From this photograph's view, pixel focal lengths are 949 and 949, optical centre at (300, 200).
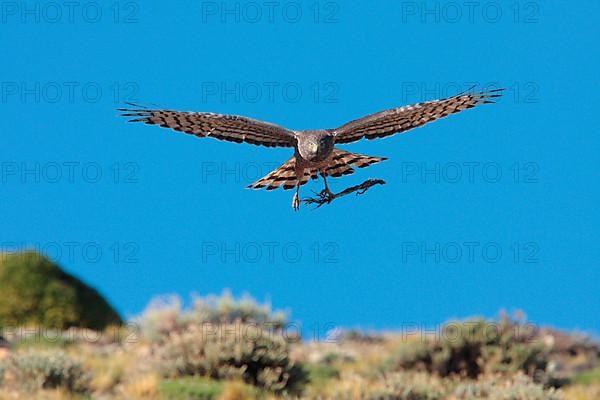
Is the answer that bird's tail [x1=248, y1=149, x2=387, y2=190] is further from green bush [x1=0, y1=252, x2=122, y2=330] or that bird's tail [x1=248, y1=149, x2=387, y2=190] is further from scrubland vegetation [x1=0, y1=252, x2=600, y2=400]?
green bush [x1=0, y1=252, x2=122, y2=330]

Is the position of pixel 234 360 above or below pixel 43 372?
above

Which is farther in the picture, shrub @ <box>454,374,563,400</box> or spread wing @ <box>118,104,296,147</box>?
shrub @ <box>454,374,563,400</box>

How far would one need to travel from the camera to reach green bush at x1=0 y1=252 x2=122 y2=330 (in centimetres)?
1962

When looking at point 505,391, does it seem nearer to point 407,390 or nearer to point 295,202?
point 407,390

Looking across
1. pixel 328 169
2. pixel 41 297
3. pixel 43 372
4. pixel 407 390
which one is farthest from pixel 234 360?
pixel 41 297

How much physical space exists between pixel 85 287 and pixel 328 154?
11332mm

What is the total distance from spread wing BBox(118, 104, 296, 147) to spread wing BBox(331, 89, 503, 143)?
2.29 ft

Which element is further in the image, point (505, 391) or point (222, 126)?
point (505, 391)

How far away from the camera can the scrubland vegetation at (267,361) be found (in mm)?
13273

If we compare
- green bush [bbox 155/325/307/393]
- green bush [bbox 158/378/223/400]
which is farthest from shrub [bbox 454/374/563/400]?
green bush [bbox 158/378/223/400]

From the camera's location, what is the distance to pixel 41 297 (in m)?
19.8

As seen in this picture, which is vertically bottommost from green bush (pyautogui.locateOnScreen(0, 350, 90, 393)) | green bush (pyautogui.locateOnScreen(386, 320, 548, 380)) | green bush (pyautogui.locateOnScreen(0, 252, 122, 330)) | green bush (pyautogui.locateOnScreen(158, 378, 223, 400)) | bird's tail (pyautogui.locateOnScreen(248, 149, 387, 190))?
green bush (pyautogui.locateOnScreen(158, 378, 223, 400))

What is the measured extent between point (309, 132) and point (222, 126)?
3.79 feet

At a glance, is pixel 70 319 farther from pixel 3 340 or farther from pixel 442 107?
pixel 442 107
